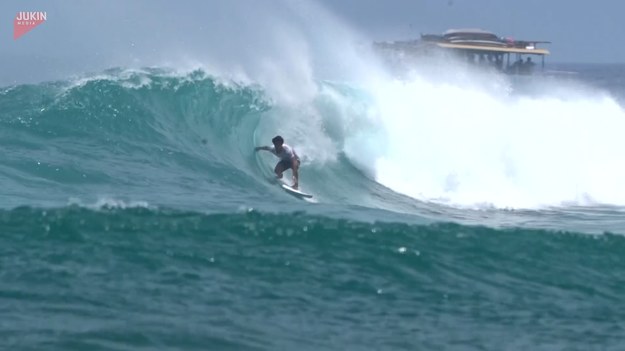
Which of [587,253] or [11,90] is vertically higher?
[11,90]

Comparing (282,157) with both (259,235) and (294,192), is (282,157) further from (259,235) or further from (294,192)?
(259,235)

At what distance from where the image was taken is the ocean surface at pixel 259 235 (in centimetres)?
873

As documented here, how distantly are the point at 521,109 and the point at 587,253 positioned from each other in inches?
614

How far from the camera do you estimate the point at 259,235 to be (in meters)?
11.2

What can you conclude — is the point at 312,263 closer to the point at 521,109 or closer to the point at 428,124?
the point at 428,124

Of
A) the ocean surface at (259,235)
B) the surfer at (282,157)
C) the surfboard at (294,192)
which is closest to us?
the ocean surface at (259,235)

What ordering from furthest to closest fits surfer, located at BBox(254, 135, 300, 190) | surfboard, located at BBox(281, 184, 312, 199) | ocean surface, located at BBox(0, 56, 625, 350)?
surfer, located at BBox(254, 135, 300, 190) < surfboard, located at BBox(281, 184, 312, 199) < ocean surface, located at BBox(0, 56, 625, 350)

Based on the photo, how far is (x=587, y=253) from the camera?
11.7 meters

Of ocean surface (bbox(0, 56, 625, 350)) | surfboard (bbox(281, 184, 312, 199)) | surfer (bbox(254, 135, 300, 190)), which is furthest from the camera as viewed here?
surfer (bbox(254, 135, 300, 190))

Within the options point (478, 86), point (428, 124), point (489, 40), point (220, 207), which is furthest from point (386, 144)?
point (489, 40)

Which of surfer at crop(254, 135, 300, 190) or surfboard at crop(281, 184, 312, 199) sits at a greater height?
surfer at crop(254, 135, 300, 190)

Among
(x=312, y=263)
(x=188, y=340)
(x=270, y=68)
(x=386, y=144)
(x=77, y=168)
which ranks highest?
(x=270, y=68)

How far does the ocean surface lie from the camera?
8727mm

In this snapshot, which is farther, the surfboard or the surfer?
the surfer
